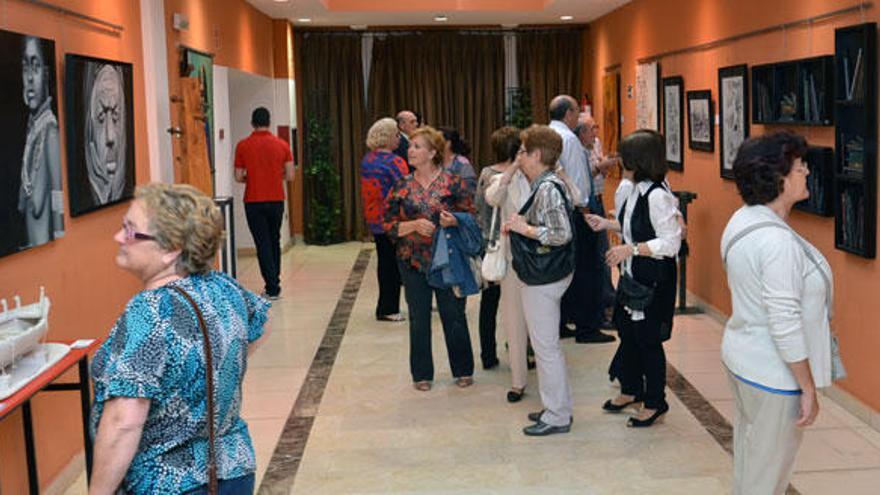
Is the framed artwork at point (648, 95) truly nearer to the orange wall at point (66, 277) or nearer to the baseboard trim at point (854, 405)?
the baseboard trim at point (854, 405)

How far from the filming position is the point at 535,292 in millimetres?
4523

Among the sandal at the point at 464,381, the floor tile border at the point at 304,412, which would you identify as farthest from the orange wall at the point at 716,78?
the floor tile border at the point at 304,412

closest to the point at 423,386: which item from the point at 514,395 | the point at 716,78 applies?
the point at 514,395

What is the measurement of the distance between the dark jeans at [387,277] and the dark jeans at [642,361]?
108 inches

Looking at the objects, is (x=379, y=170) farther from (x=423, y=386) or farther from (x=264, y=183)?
(x=264, y=183)

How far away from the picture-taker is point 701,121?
766 cm

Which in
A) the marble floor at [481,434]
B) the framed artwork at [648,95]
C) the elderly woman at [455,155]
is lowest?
the marble floor at [481,434]

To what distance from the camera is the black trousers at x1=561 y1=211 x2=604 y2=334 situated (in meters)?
6.43

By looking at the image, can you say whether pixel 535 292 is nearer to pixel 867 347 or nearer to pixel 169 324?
pixel 867 347

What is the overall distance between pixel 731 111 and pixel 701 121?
82 cm

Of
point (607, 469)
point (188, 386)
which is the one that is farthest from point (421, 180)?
point (188, 386)

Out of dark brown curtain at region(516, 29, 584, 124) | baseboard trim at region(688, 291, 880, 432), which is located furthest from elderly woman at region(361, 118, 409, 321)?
dark brown curtain at region(516, 29, 584, 124)

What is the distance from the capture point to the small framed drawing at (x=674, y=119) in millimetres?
8273

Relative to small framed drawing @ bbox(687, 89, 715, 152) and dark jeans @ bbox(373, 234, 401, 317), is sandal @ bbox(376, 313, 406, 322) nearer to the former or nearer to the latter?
dark jeans @ bbox(373, 234, 401, 317)
